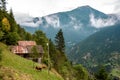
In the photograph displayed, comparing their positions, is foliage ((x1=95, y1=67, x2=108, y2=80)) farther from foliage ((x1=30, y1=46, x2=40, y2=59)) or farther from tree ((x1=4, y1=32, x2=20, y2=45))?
foliage ((x1=30, y1=46, x2=40, y2=59))

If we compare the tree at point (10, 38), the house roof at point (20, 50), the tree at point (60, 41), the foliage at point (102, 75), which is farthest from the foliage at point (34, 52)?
the tree at point (60, 41)

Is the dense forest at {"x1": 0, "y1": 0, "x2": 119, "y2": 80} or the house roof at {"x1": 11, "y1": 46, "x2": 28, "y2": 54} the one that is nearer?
the house roof at {"x1": 11, "y1": 46, "x2": 28, "y2": 54}

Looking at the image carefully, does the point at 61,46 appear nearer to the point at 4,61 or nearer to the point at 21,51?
the point at 21,51

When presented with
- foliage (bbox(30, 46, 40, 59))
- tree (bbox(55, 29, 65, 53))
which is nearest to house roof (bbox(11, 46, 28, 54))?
foliage (bbox(30, 46, 40, 59))

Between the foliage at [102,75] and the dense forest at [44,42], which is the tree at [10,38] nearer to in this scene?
the dense forest at [44,42]

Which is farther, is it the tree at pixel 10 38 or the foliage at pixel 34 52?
the tree at pixel 10 38

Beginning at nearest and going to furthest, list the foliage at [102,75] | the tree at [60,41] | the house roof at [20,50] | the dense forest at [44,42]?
the house roof at [20,50]
the dense forest at [44,42]
the foliage at [102,75]
the tree at [60,41]

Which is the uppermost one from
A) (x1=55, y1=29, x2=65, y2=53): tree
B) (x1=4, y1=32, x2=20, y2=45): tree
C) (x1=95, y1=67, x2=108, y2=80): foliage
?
(x1=4, y1=32, x2=20, y2=45): tree

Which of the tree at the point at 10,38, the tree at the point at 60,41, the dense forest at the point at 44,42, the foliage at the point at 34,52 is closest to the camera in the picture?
the foliage at the point at 34,52

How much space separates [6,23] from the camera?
98938mm

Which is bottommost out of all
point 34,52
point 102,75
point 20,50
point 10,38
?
point 102,75

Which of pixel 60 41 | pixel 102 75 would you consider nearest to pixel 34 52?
pixel 102 75

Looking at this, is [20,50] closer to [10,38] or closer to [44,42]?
[10,38]

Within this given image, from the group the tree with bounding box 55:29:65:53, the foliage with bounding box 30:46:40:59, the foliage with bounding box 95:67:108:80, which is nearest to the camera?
the foliage with bounding box 30:46:40:59
